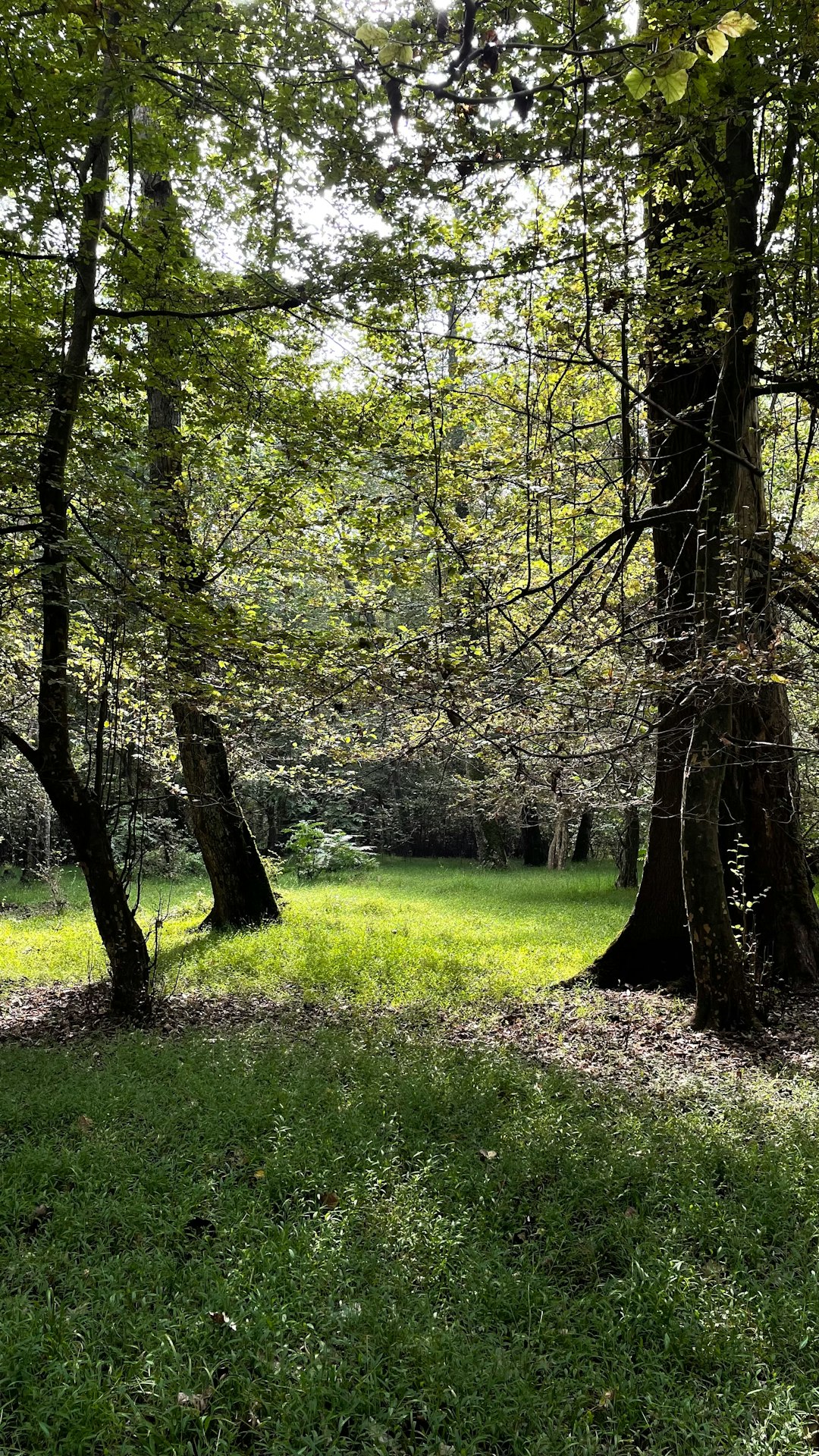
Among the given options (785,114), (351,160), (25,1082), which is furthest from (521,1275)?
(785,114)

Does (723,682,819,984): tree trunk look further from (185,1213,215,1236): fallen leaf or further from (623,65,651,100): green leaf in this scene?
(623,65,651,100): green leaf

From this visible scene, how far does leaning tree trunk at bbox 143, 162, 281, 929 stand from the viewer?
20.5 feet

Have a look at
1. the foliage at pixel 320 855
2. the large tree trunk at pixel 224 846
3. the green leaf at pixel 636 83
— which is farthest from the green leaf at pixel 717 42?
the foliage at pixel 320 855

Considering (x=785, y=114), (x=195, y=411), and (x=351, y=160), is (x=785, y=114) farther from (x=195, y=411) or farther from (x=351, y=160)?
(x=195, y=411)

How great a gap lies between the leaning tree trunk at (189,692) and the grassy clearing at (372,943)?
0.71m

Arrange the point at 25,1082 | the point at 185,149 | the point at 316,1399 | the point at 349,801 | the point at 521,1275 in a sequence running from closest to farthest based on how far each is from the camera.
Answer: the point at 316,1399
the point at 521,1275
the point at 25,1082
the point at 185,149
the point at 349,801

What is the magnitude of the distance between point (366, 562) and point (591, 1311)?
222 inches

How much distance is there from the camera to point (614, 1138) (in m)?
4.43

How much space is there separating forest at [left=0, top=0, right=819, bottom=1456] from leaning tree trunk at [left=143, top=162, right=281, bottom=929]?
0.09m

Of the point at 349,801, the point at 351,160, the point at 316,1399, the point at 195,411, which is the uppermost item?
the point at 351,160

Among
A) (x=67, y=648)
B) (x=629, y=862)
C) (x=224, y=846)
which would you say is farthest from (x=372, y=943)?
(x=629, y=862)

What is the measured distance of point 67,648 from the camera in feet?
22.5

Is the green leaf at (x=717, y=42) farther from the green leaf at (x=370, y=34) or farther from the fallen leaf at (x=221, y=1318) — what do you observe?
the fallen leaf at (x=221, y=1318)

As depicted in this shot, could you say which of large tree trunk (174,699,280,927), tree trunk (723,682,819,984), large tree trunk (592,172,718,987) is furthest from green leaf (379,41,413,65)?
large tree trunk (174,699,280,927)
